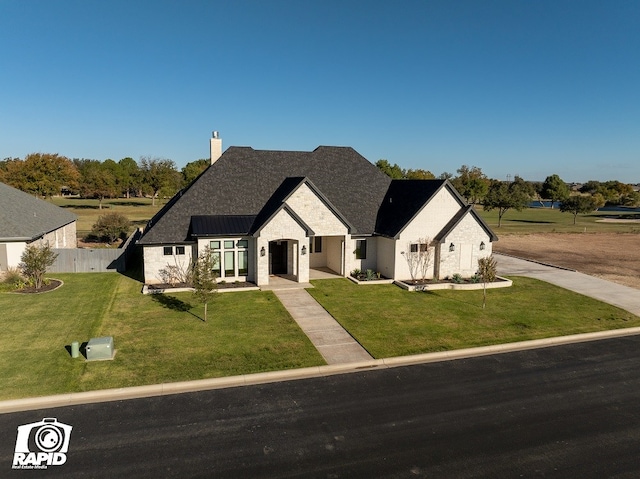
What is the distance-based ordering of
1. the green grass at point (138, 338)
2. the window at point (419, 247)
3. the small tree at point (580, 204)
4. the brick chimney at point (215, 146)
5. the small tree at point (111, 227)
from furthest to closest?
1. the small tree at point (580, 204)
2. the small tree at point (111, 227)
3. the brick chimney at point (215, 146)
4. the window at point (419, 247)
5. the green grass at point (138, 338)

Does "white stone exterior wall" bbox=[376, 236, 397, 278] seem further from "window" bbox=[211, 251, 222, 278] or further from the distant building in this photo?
the distant building

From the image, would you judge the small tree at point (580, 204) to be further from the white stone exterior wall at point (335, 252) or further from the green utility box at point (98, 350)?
the green utility box at point (98, 350)

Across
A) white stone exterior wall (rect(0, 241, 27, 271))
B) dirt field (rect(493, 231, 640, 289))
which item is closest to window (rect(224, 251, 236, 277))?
white stone exterior wall (rect(0, 241, 27, 271))

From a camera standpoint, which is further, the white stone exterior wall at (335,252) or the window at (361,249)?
the window at (361,249)

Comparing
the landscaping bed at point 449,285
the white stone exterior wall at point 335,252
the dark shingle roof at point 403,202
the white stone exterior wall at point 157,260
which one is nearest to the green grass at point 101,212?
the white stone exterior wall at point 157,260

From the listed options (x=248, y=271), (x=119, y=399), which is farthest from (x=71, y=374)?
(x=248, y=271)

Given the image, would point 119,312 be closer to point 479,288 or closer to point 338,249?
point 338,249

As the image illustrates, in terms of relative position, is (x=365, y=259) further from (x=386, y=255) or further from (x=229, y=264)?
(x=229, y=264)
